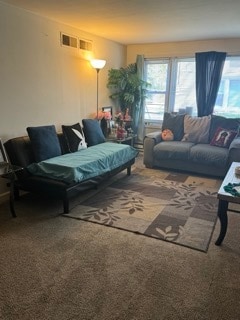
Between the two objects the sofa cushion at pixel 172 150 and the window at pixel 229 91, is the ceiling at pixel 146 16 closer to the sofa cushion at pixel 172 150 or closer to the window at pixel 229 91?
the window at pixel 229 91

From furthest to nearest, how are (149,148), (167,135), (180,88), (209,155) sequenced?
1. (180,88)
2. (167,135)
3. (149,148)
4. (209,155)

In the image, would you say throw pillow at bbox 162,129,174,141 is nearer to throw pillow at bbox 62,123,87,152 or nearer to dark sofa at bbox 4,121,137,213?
throw pillow at bbox 62,123,87,152

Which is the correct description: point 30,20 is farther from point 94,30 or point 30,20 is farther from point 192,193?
point 192,193

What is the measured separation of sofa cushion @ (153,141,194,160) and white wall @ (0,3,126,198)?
145cm

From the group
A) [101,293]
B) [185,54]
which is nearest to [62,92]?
[185,54]

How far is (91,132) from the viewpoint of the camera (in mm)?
4234

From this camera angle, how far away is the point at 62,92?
4062mm

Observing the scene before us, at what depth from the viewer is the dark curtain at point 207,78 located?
4973 mm

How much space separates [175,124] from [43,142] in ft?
8.67

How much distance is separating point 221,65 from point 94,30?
2444mm

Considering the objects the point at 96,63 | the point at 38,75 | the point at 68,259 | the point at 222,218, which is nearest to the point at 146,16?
the point at 96,63

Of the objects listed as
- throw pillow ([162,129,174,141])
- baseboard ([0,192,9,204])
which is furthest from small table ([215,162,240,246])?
baseboard ([0,192,9,204])

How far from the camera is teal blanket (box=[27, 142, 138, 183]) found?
115 inches

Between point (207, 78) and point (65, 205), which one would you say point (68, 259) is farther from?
point (207, 78)
